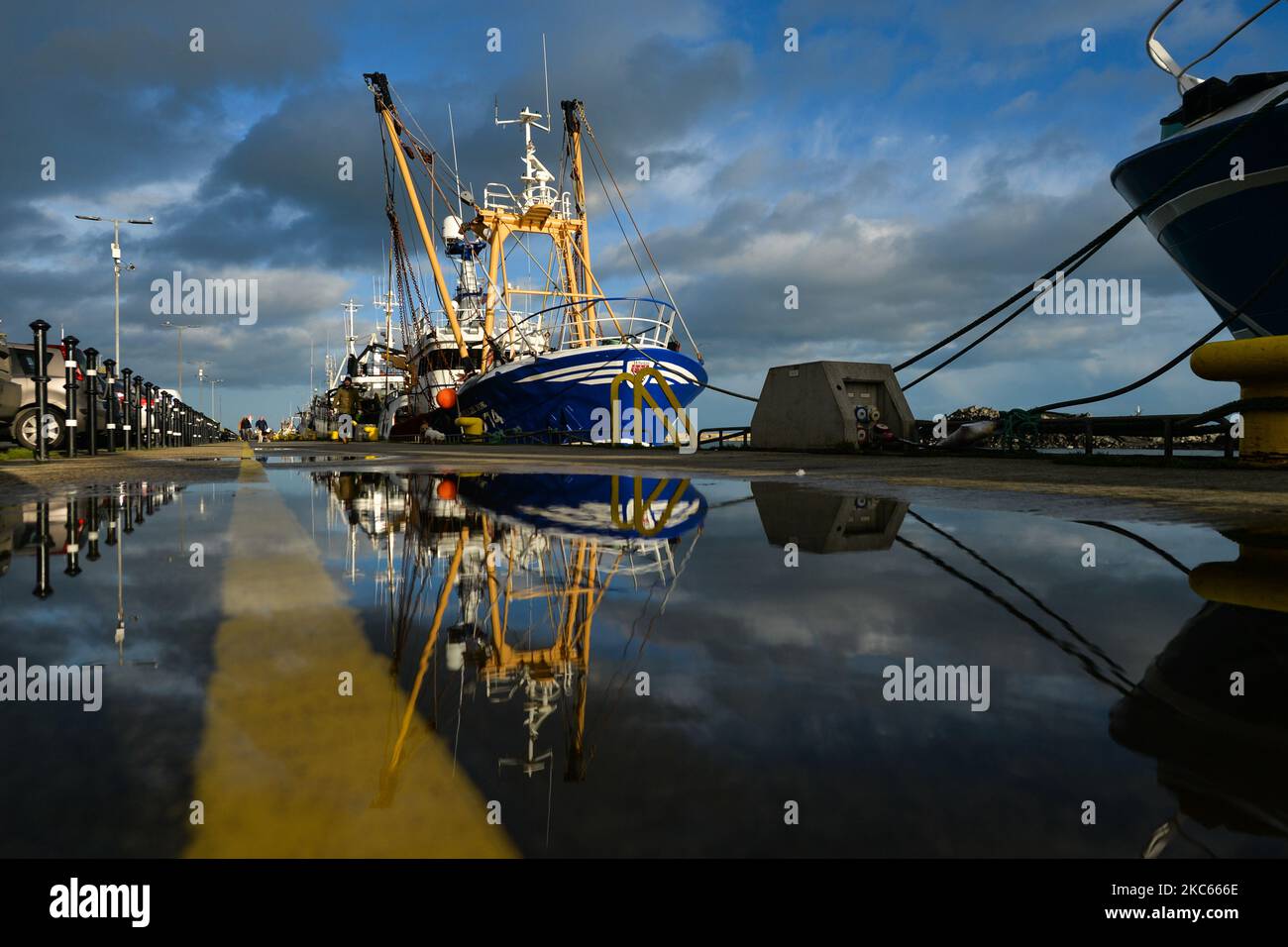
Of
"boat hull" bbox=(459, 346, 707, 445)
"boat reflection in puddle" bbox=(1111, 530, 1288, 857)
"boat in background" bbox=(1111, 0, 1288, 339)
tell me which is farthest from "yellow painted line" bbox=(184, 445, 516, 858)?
"boat hull" bbox=(459, 346, 707, 445)

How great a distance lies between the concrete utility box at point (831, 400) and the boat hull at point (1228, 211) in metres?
6.44

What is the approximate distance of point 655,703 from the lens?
160cm

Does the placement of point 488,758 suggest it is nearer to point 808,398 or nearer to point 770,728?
point 770,728

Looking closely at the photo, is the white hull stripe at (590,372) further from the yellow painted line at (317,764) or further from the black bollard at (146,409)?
the yellow painted line at (317,764)

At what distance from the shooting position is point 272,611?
241 centimetres

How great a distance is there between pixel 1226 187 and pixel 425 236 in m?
32.2

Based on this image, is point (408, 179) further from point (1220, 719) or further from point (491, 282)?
point (1220, 719)

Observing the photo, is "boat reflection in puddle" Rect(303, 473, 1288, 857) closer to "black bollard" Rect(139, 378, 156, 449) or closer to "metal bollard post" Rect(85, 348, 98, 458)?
"metal bollard post" Rect(85, 348, 98, 458)

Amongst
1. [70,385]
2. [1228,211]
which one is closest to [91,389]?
[70,385]

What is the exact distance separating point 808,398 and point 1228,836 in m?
12.6

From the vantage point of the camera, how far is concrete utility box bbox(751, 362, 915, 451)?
12680mm

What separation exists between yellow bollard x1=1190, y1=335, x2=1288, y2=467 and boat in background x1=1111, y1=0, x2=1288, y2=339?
7.61 metres
